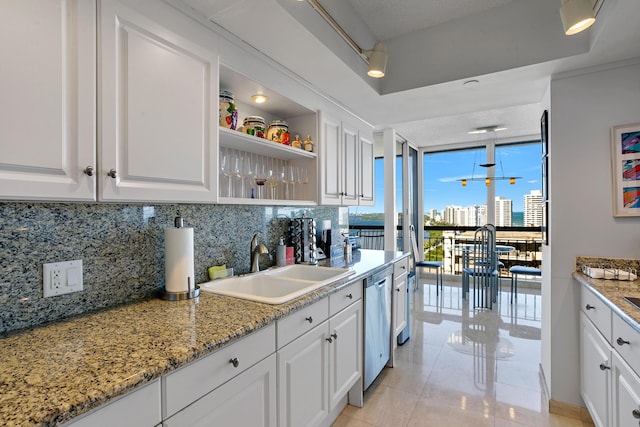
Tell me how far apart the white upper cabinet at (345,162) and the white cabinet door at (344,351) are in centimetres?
88

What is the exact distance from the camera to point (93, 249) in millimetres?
1312

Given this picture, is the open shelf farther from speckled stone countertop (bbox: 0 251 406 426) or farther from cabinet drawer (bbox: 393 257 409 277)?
cabinet drawer (bbox: 393 257 409 277)

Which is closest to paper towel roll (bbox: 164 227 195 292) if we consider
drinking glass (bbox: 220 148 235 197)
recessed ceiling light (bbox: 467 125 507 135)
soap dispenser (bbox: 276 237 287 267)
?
drinking glass (bbox: 220 148 235 197)

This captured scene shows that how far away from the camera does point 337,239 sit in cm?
294

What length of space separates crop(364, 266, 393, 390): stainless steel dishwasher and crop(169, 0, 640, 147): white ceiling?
1.42 metres

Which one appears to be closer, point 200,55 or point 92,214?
point 92,214

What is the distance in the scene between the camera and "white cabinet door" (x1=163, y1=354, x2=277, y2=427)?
985 mm

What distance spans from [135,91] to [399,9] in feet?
5.92

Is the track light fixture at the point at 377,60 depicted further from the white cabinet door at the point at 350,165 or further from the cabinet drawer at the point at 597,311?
the cabinet drawer at the point at 597,311

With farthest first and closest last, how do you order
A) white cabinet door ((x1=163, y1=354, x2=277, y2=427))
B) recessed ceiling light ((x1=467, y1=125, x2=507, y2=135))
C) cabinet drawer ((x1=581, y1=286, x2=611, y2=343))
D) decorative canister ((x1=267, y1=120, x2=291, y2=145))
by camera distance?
recessed ceiling light ((x1=467, y1=125, x2=507, y2=135)), decorative canister ((x1=267, y1=120, x2=291, y2=145)), cabinet drawer ((x1=581, y1=286, x2=611, y2=343)), white cabinet door ((x1=163, y1=354, x2=277, y2=427))

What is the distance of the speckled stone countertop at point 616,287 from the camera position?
1.32m

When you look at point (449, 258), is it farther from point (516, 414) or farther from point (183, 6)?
point (183, 6)

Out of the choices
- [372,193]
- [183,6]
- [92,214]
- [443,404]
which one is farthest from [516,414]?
[183,6]

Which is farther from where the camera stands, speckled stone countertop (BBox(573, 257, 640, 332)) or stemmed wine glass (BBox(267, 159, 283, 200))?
stemmed wine glass (BBox(267, 159, 283, 200))
